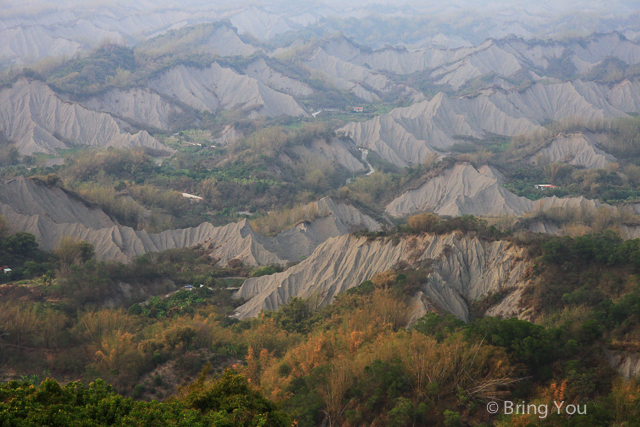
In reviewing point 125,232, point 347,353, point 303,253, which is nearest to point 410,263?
point 347,353

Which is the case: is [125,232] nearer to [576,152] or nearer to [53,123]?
[53,123]

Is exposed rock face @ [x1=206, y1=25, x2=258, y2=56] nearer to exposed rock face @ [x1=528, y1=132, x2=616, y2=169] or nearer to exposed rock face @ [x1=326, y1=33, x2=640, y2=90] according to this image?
exposed rock face @ [x1=326, y1=33, x2=640, y2=90]

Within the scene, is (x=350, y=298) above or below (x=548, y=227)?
above

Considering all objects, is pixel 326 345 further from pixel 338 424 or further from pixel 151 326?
pixel 151 326

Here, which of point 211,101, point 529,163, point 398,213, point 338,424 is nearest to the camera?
point 338,424

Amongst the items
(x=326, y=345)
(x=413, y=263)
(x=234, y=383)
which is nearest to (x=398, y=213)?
(x=413, y=263)

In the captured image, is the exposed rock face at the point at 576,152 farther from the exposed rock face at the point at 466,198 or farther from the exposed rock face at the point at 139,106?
the exposed rock face at the point at 139,106
